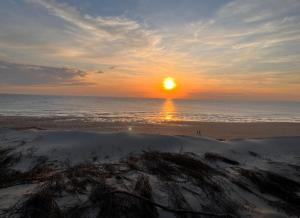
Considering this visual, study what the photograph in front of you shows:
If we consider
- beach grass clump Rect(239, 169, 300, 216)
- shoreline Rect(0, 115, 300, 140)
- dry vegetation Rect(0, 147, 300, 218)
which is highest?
dry vegetation Rect(0, 147, 300, 218)

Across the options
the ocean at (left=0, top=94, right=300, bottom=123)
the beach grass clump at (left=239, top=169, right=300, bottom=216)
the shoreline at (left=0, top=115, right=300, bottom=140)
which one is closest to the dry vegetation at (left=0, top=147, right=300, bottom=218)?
the beach grass clump at (left=239, top=169, right=300, bottom=216)

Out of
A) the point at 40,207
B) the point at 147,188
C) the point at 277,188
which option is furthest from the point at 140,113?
the point at 40,207

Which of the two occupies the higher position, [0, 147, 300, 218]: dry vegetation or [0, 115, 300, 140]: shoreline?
[0, 147, 300, 218]: dry vegetation

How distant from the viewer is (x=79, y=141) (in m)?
9.28

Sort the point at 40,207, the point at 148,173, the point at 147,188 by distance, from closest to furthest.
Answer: the point at 40,207, the point at 147,188, the point at 148,173

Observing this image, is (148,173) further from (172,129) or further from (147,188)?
(172,129)

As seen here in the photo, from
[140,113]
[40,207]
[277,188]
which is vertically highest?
[40,207]

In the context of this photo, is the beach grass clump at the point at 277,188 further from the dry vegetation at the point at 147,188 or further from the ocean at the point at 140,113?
the ocean at the point at 140,113

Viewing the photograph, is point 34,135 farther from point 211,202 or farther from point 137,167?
point 211,202

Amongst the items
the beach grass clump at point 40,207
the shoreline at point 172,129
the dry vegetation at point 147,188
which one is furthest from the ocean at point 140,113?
the beach grass clump at point 40,207

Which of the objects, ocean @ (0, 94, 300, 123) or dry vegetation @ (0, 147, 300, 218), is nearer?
dry vegetation @ (0, 147, 300, 218)

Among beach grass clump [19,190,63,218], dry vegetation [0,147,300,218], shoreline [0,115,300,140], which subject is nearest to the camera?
beach grass clump [19,190,63,218]

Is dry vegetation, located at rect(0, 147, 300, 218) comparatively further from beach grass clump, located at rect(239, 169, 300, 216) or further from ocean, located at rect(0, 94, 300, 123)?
ocean, located at rect(0, 94, 300, 123)

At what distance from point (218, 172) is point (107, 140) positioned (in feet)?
11.9
